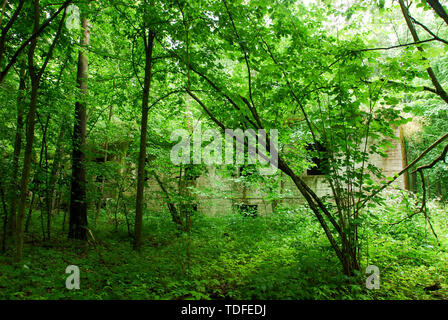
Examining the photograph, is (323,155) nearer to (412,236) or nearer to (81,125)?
(412,236)

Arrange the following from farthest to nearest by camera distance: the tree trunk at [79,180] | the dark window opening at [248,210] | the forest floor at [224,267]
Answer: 1. the dark window opening at [248,210]
2. the tree trunk at [79,180]
3. the forest floor at [224,267]

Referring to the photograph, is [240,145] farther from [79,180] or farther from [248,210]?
[248,210]

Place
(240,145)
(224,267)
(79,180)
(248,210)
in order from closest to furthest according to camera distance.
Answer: (224,267) → (240,145) → (79,180) → (248,210)

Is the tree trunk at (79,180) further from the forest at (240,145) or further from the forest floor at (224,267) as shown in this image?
the forest floor at (224,267)

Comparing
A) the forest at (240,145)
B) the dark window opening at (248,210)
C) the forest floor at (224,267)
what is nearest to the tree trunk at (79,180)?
the forest at (240,145)

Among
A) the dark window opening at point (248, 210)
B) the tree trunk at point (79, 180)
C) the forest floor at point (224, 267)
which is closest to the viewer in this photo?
the forest floor at point (224, 267)

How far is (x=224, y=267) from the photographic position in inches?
194

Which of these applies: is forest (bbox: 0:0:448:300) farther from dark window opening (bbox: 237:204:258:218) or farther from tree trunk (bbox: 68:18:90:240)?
dark window opening (bbox: 237:204:258:218)

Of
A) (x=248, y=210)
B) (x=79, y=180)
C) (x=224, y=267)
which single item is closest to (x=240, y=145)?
(x=224, y=267)

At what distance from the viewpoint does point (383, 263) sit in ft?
16.0

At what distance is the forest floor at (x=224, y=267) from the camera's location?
11.6ft

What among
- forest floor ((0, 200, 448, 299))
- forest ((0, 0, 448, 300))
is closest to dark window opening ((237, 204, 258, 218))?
forest ((0, 0, 448, 300))

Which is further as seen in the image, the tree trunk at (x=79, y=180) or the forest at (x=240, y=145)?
the tree trunk at (x=79, y=180)
